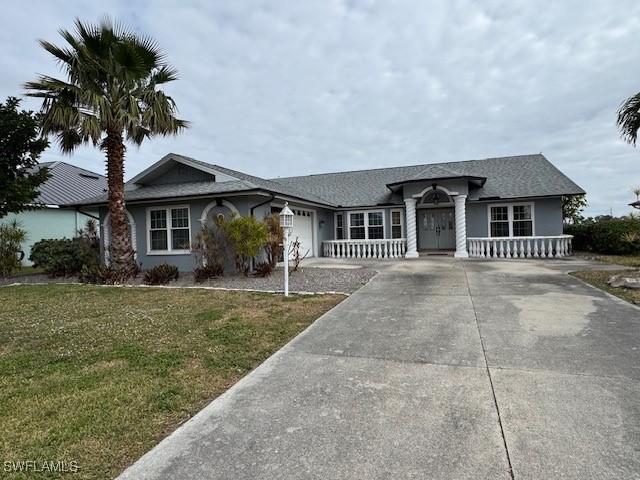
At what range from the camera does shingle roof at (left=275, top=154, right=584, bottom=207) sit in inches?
669

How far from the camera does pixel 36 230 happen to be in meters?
19.5

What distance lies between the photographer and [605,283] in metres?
8.87

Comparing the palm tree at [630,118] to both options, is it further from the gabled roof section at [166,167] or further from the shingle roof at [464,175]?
the gabled roof section at [166,167]

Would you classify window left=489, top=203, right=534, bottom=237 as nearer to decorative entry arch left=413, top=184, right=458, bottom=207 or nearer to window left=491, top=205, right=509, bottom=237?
window left=491, top=205, right=509, bottom=237

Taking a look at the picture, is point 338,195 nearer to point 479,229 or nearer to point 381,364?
point 479,229

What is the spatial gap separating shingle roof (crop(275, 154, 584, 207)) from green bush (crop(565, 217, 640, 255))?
213cm

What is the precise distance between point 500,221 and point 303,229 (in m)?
9.35

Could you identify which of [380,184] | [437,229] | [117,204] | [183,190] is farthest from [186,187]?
[437,229]

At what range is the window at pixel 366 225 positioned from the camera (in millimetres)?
19562

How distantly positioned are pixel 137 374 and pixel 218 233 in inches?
339

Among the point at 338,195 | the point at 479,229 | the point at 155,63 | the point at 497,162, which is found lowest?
the point at 479,229

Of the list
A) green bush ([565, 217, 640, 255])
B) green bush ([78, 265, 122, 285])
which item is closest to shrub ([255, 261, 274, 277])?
green bush ([78, 265, 122, 285])

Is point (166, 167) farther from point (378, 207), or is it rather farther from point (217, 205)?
point (378, 207)

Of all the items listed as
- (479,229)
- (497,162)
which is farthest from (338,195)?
(497,162)
